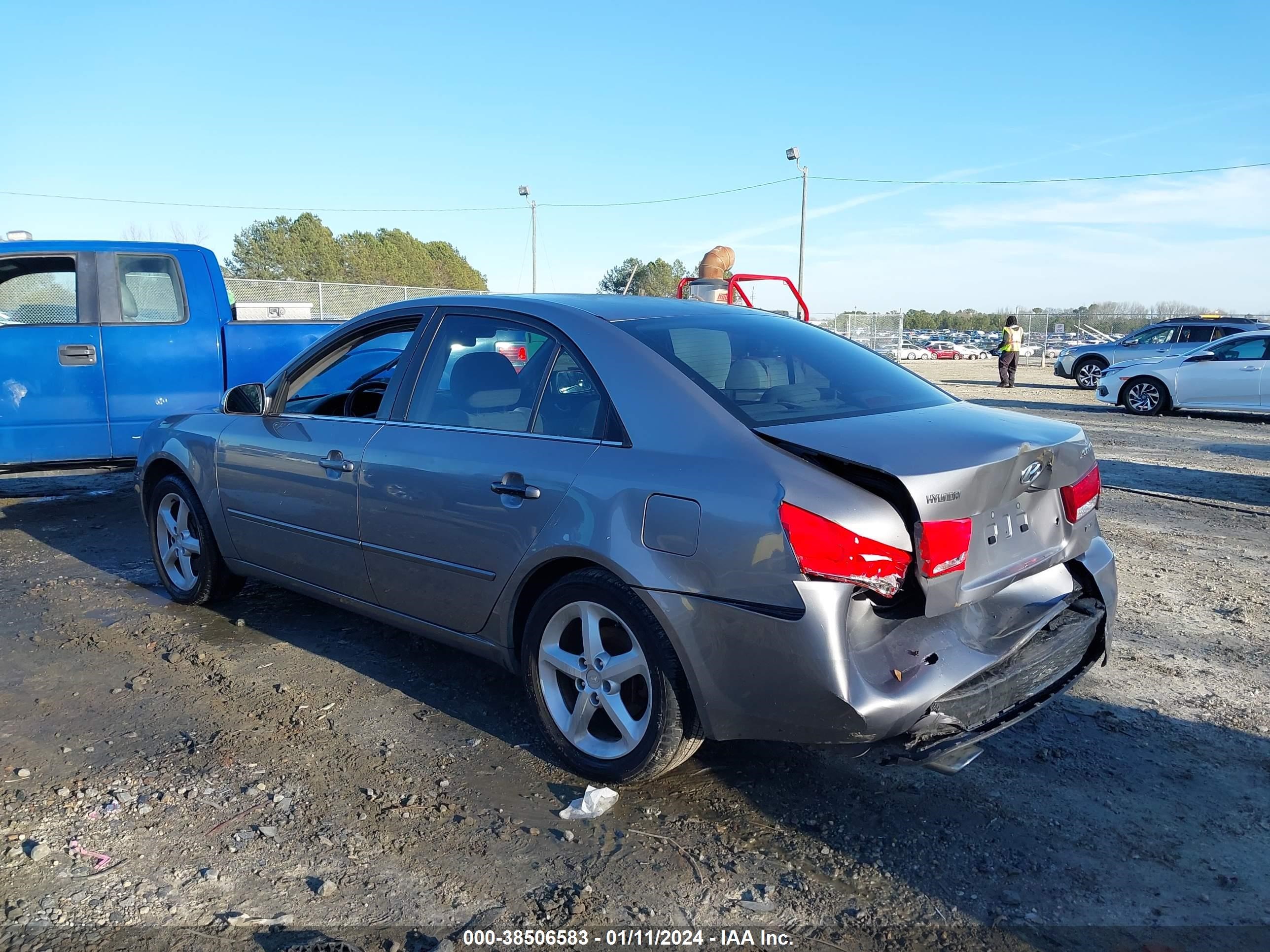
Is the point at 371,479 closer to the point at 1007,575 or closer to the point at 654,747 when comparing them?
the point at 654,747

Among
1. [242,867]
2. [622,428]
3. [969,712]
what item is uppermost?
[622,428]

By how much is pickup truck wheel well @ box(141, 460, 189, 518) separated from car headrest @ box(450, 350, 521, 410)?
223cm

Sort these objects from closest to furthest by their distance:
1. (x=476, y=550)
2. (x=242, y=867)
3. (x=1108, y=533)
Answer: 1. (x=242, y=867)
2. (x=476, y=550)
3. (x=1108, y=533)

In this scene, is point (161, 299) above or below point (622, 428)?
above

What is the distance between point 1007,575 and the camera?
2.96 m

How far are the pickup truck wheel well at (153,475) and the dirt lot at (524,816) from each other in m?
0.84

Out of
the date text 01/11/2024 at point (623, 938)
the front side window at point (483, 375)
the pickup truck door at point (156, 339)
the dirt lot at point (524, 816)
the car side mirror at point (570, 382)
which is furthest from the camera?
the pickup truck door at point (156, 339)

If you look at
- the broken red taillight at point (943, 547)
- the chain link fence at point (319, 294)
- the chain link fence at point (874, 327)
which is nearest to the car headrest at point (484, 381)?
the broken red taillight at point (943, 547)

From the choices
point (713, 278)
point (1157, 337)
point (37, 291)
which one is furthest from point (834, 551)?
point (1157, 337)

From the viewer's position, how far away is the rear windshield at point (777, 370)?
321cm

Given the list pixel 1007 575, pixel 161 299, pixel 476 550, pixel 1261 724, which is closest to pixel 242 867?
pixel 476 550

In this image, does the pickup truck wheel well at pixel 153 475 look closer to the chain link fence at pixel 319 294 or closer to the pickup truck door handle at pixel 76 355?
the pickup truck door handle at pixel 76 355

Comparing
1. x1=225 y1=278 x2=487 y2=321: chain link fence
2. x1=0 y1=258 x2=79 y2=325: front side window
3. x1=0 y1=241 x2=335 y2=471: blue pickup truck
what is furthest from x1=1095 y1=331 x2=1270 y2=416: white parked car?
x1=225 y1=278 x2=487 y2=321: chain link fence

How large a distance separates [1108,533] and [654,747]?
16.8 ft
